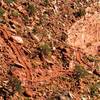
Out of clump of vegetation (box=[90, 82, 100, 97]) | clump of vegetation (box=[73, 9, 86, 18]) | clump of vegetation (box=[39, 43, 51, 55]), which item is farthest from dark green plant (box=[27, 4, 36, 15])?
clump of vegetation (box=[90, 82, 100, 97])

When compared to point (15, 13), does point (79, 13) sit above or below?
above

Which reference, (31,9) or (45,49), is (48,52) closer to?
(45,49)

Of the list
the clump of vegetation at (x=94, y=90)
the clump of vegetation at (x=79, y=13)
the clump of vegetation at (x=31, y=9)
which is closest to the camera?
the clump of vegetation at (x=94, y=90)

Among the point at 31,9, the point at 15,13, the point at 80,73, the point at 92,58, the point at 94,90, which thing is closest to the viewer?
the point at 94,90

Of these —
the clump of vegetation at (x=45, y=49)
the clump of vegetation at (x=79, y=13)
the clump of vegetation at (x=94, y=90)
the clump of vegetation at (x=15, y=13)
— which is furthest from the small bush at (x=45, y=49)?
the clump of vegetation at (x=79, y=13)

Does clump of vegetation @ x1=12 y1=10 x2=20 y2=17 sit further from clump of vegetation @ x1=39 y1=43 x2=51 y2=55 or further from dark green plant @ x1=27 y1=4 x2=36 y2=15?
clump of vegetation @ x1=39 y1=43 x2=51 y2=55

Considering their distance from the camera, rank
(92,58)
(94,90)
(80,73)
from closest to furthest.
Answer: (94,90) → (80,73) → (92,58)

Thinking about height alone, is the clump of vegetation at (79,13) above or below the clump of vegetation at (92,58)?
above

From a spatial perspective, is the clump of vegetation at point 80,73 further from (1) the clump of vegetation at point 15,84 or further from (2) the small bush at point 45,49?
(1) the clump of vegetation at point 15,84

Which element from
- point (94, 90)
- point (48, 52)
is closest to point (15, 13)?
point (48, 52)

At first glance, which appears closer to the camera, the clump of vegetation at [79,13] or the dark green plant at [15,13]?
the dark green plant at [15,13]

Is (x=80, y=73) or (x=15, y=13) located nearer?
(x=80, y=73)

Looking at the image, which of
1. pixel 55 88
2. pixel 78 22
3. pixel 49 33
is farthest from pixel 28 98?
pixel 78 22

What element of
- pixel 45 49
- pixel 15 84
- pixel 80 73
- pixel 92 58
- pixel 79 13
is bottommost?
pixel 15 84
